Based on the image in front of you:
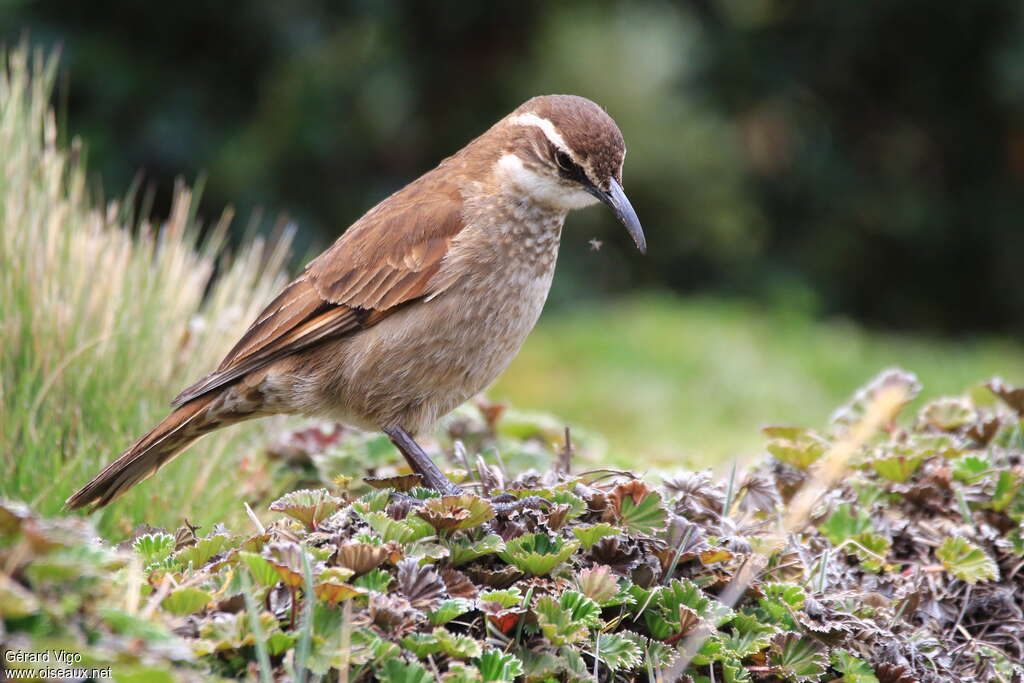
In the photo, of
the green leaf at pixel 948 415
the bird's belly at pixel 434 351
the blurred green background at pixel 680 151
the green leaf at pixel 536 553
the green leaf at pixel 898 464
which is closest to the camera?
the green leaf at pixel 536 553

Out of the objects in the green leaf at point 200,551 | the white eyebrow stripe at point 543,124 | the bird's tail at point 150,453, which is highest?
the white eyebrow stripe at point 543,124

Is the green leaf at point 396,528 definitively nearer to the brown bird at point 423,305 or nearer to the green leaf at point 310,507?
the green leaf at point 310,507

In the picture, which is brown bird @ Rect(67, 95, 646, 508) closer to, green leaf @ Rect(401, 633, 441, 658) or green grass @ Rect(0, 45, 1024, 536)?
green grass @ Rect(0, 45, 1024, 536)

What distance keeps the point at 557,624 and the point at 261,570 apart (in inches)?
25.5

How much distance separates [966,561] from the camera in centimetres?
348

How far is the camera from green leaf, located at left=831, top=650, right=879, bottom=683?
3025 mm

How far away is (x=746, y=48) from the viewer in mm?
9469

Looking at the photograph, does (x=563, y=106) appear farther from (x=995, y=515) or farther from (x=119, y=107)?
(x=119, y=107)

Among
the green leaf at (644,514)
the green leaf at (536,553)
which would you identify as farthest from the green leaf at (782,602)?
the green leaf at (536,553)

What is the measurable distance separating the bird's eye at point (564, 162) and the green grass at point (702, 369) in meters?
Answer: 2.48

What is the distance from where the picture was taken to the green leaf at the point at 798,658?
9.87ft

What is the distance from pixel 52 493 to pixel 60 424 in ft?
1.11

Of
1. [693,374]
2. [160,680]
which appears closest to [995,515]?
[160,680]

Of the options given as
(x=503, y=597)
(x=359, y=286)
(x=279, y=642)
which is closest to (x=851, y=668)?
(x=503, y=597)
